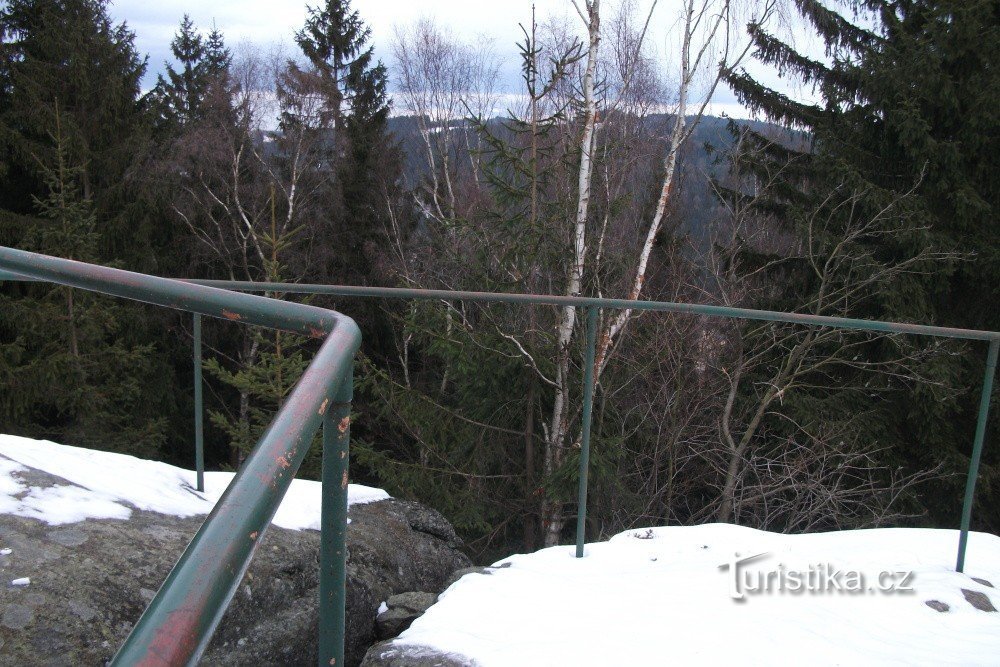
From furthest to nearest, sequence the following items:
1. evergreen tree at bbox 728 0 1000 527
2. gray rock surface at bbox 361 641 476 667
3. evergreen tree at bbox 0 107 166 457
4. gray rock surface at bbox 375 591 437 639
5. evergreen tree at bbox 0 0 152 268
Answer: evergreen tree at bbox 0 0 152 268
evergreen tree at bbox 0 107 166 457
evergreen tree at bbox 728 0 1000 527
gray rock surface at bbox 375 591 437 639
gray rock surface at bbox 361 641 476 667

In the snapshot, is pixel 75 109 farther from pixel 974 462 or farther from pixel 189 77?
pixel 974 462

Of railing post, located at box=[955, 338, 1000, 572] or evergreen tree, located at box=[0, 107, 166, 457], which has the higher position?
railing post, located at box=[955, 338, 1000, 572]

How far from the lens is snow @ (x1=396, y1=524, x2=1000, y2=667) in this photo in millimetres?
1891

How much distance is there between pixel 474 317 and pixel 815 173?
6140 millimetres

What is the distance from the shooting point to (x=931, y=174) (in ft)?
33.2

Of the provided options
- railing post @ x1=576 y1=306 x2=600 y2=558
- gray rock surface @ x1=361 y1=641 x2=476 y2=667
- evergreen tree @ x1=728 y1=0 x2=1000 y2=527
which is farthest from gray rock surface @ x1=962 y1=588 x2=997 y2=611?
evergreen tree @ x1=728 y1=0 x2=1000 y2=527

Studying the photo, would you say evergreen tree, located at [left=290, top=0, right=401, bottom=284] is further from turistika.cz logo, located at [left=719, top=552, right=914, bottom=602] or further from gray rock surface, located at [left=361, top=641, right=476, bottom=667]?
gray rock surface, located at [left=361, top=641, right=476, bottom=667]

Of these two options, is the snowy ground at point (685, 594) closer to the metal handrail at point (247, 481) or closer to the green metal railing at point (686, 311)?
the green metal railing at point (686, 311)

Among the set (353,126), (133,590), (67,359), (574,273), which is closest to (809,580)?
(133,590)

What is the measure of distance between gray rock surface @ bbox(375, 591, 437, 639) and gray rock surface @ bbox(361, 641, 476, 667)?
1.97 feet

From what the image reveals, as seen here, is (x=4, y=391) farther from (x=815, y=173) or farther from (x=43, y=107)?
(x=815, y=173)

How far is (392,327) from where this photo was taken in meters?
15.3

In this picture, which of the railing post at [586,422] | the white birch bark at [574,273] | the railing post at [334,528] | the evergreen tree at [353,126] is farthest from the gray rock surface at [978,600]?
the evergreen tree at [353,126]

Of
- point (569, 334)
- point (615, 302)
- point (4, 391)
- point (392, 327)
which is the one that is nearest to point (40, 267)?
point (615, 302)
